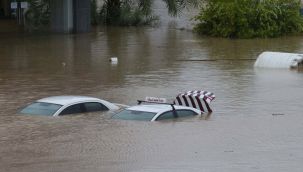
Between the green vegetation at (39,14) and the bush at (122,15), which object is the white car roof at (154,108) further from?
the bush at (122,15)

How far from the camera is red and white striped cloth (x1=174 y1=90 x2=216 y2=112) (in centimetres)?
2202

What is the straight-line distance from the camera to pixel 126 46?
42.8m

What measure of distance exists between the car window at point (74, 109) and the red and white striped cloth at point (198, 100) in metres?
2.87

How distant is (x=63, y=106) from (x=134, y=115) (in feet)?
6.08

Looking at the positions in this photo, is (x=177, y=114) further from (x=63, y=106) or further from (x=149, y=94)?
(x=149, y=94)

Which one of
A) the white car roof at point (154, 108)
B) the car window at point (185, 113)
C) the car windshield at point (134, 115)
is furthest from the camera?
the car window at point (185, 113)

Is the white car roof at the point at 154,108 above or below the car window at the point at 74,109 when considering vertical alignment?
above

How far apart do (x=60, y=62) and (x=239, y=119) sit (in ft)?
51.6

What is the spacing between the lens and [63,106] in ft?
68.3

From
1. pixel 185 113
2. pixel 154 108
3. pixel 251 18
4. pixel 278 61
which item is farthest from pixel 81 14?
pixel 154 108

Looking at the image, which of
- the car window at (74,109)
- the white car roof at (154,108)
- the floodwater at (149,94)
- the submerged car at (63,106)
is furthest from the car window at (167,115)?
the car window at (74,109)

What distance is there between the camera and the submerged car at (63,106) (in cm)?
2078

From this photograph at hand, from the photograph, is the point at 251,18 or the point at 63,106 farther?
the point at 251,18

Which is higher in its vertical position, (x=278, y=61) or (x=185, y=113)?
(x=185, y=113)
